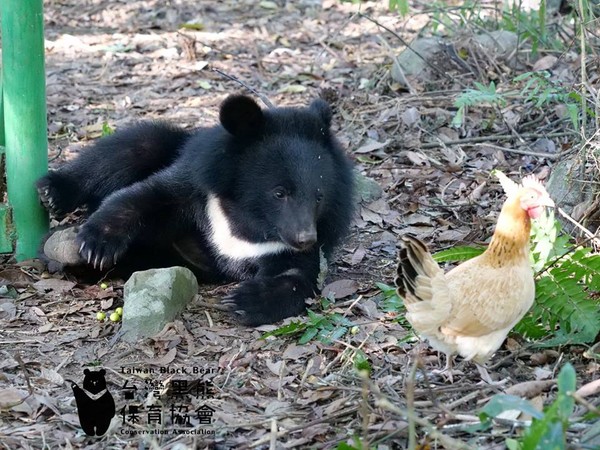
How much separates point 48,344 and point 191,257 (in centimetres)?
133

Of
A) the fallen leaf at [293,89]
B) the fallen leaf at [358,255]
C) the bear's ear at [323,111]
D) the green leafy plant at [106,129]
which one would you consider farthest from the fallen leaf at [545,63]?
the green leafy plant at [106,129]

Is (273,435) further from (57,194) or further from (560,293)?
(57,194)

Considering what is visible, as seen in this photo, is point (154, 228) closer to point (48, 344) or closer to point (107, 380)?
point (48, 344)

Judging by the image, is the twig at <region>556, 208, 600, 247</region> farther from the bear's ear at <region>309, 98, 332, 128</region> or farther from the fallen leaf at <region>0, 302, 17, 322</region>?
the fallen leaf at <region>0, 302, 17, 322</region>

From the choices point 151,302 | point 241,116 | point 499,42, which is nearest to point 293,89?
point 499,42

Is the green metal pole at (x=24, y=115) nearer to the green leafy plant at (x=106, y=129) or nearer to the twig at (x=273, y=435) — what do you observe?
the green leafy plant at (x=106, y=129)

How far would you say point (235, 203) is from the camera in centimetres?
536

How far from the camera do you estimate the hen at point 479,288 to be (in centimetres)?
345

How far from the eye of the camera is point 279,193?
5.17 m

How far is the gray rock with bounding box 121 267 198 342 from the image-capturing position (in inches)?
180

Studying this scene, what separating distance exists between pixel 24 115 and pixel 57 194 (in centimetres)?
53

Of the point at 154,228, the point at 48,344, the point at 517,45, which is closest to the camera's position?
the point at 48,344

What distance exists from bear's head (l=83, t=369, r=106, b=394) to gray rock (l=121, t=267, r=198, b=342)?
587mm

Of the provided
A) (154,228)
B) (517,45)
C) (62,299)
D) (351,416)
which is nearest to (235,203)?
(154,228)
